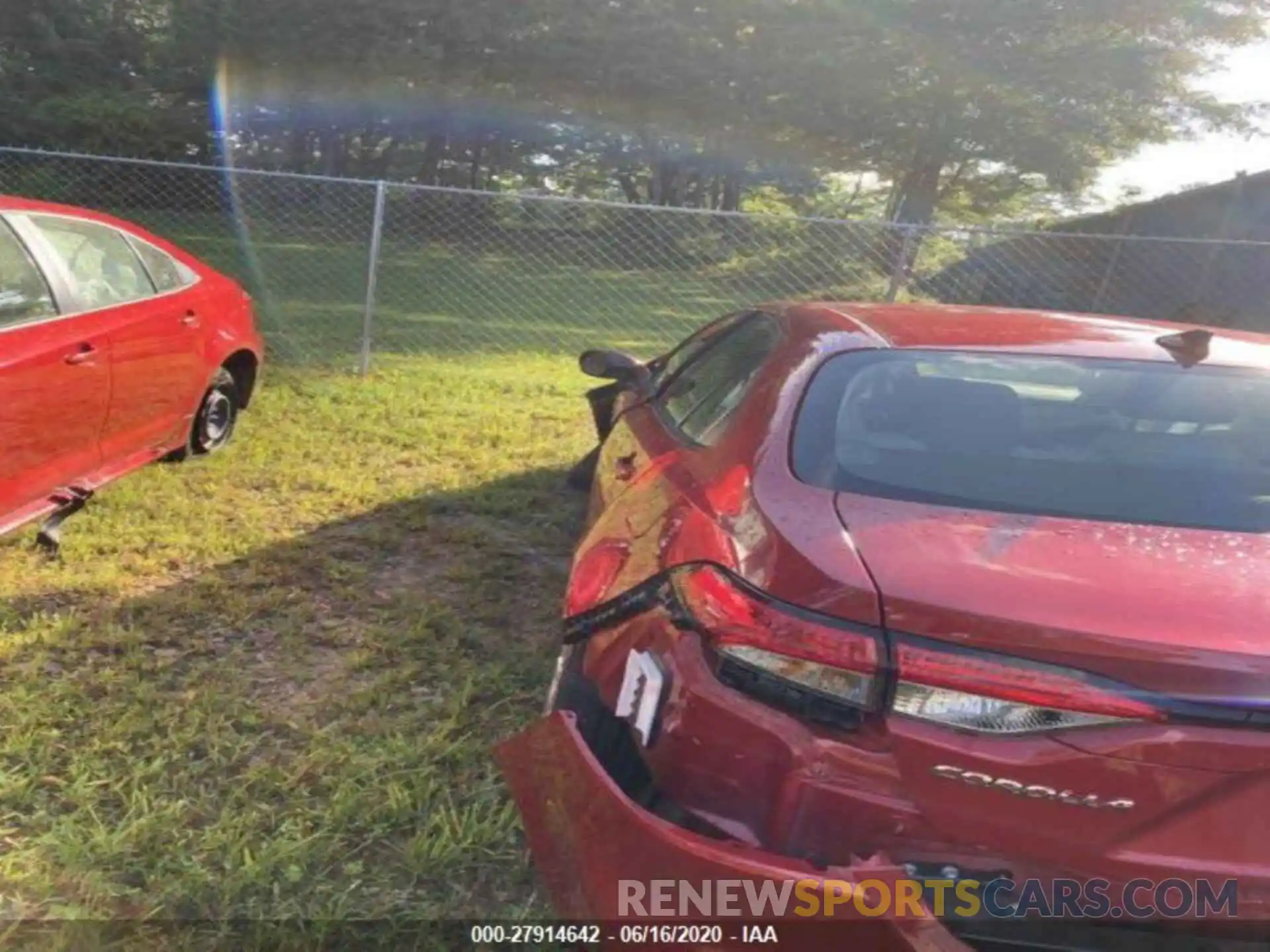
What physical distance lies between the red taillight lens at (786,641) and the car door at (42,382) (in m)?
2.74

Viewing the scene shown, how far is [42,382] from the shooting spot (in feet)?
11.1

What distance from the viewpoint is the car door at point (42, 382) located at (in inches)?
129

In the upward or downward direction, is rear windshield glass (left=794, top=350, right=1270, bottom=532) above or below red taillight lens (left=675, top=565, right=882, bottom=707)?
above

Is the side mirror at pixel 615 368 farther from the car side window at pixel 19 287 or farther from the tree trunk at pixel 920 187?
the tree trunk at pixel 920 187

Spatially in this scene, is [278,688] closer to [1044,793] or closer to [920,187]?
[1044,793]

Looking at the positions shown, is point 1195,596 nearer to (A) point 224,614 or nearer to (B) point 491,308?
(A) point 224,614

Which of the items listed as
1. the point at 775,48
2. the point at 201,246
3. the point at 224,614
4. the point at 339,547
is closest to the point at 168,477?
the point at 339,547

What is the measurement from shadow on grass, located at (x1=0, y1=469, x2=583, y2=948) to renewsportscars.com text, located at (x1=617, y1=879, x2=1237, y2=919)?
89cm

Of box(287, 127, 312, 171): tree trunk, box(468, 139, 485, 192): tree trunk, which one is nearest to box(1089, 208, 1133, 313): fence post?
box(468, 139, 485, 192): tree trunk

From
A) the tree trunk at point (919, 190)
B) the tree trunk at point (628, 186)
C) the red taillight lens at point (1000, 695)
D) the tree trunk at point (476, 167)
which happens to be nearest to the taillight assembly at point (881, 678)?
the red taillight lens at point (1000, 695)

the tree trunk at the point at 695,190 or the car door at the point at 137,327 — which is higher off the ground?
the tree trunk at the point at 695,190

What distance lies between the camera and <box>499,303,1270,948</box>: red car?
136 centimetres

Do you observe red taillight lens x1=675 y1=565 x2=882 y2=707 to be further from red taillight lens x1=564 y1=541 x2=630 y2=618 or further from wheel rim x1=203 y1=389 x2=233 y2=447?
wheel rim x1=203 y1=389 x2=233 y2=447

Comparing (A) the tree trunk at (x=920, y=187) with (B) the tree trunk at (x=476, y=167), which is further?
(B) the tree trunk at (x=476, y=167)
